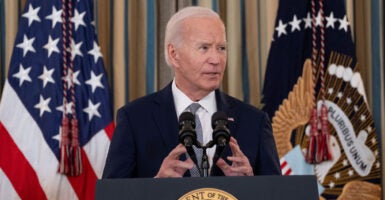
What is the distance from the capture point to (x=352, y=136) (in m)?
4.51

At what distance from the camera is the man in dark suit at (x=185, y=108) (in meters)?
2.69

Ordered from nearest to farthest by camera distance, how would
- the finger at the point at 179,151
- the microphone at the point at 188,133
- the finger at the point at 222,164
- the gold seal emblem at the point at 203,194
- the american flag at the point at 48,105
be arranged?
the gold seal emblem at the point at 203,194, the microphone at the point at 188,133, the finger at the point at 179,151, the finger at the point at 222,164, the american flag at the point at 48,105

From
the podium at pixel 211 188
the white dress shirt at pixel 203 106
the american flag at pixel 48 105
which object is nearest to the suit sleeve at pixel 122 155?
the white dress shirt at pixel 203 106

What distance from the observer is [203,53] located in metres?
2.71

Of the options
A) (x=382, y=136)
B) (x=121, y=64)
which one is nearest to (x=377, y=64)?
(x=382, y=136)

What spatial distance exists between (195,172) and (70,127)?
182 cm

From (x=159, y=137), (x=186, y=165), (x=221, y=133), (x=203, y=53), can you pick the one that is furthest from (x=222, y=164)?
(x=203, y=53)

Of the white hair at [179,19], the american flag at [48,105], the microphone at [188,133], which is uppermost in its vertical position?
the white hair at [179,19]

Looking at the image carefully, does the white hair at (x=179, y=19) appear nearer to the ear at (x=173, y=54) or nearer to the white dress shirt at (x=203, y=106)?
the ear at (x=173, y=54)

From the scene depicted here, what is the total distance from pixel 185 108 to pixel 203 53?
0.24 meters

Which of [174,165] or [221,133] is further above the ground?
[221,133]

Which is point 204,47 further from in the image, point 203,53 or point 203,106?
point 203,106

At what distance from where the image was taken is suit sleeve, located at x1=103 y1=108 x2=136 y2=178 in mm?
2641

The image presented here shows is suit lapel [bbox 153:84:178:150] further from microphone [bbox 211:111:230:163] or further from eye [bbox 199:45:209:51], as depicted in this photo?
microphone [bbox 211:111:230:163]
